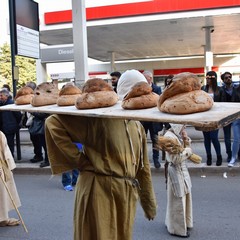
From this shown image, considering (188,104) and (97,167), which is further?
(97,167)

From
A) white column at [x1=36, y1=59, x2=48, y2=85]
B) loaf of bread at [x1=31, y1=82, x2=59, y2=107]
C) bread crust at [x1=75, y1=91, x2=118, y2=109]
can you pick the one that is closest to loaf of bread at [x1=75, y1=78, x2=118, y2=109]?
bread crust at [x1=75, y1=91, x2=118, y2=109]

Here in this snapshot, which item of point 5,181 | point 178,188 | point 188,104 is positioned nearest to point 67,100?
point 188,104

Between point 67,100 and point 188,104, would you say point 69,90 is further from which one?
point 188,104

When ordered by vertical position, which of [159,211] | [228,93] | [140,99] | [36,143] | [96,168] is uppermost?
[140,99]

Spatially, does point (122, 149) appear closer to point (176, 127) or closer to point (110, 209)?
point (110, 209)

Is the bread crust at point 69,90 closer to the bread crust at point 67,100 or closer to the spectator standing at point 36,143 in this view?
the bread crust at point 67,100

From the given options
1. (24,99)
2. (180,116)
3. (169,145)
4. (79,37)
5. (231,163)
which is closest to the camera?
(180,116)

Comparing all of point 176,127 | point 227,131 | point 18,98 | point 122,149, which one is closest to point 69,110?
point 122,149

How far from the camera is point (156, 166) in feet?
26.5

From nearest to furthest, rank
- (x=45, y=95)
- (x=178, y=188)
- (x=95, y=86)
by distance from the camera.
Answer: (x=95, y=86)
(x=45, y=95)
(x=178, y=188)

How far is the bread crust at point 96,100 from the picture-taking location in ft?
7.73

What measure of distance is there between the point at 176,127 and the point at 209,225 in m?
1.40

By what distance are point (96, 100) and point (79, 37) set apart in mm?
8758

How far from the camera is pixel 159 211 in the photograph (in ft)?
17.9
